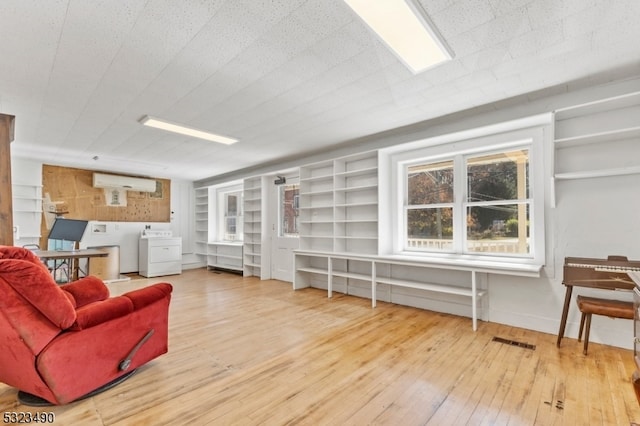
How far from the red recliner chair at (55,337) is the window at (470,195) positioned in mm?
3174

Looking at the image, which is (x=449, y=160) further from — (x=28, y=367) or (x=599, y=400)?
(x=28, y=367)

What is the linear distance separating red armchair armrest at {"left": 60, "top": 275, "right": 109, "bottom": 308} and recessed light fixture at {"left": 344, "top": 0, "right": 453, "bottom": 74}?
287cm

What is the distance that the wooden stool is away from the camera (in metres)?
2.36

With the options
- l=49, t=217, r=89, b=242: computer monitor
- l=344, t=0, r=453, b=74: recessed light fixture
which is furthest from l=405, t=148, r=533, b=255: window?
l=49, t=217, r=89, b=242: computer monitor

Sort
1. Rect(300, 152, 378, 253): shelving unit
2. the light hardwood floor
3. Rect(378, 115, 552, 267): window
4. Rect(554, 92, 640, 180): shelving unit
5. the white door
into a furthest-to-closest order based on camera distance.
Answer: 1. the white door
2. Rect(300, 152, 378, 253): shelving unit
3. Rect(378, 115, 552, 267): window
4. Rect(554, 92, 640, 180): shelving unit
5. the light hardwood floor

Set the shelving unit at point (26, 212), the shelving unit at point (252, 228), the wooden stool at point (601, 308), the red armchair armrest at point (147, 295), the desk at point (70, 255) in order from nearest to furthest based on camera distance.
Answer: the red armchair armrest at point (147, 295), the wooden stool at point (601, 308), the desk at point (70, 255), the shelving unit at point (26, 212), the shelving unit at point (252, 228)

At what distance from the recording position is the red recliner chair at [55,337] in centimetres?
162

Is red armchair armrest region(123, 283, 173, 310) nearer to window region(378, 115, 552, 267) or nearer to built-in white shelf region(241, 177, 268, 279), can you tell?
window region(378, 115, 552, 267)

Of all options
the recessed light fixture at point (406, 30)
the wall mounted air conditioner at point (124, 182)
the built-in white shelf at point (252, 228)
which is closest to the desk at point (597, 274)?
the recessed light fixture at point (406, 30)

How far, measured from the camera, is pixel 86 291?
2449 mm

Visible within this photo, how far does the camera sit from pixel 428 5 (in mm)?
1721

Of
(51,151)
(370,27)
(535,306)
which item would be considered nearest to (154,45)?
(370,27)

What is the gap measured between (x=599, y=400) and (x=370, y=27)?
2.77 meters

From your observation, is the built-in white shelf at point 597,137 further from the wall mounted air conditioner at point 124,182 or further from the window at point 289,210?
the wall mounted air conditioner at point 124,182
